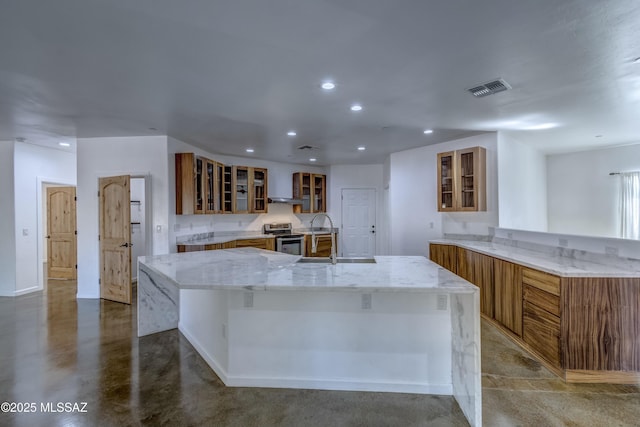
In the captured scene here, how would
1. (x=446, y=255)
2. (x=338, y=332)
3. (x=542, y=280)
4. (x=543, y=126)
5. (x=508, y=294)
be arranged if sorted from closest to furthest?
(x=338, y=332), (x=542, y=280), (x=508, y=294), (x=543, y=126), (x=446, y=255)

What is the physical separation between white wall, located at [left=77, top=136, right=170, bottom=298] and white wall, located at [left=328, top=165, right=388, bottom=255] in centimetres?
400

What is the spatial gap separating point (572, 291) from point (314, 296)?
6.94 ft

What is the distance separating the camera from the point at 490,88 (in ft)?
9.89

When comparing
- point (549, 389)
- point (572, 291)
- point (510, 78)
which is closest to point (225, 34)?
point (510, 78)

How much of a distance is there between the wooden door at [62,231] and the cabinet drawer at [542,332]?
8090 millimetres

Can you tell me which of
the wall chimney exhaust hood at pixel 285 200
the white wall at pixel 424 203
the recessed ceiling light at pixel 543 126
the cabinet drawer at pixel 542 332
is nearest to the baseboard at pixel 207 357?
the cabinet drawer at pixel 542 332

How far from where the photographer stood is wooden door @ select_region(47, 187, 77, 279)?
6.86m

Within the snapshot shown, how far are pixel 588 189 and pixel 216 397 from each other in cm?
723

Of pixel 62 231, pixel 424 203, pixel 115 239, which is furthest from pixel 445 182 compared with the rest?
pixel 62 231

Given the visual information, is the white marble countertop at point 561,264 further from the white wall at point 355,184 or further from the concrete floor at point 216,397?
the white wall at point 355,184

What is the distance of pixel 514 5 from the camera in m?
1.81

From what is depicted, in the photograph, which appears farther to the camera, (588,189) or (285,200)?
(285,200)

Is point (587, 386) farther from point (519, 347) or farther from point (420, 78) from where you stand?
point (420, 78)

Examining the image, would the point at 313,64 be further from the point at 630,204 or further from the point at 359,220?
the point at 630,204
